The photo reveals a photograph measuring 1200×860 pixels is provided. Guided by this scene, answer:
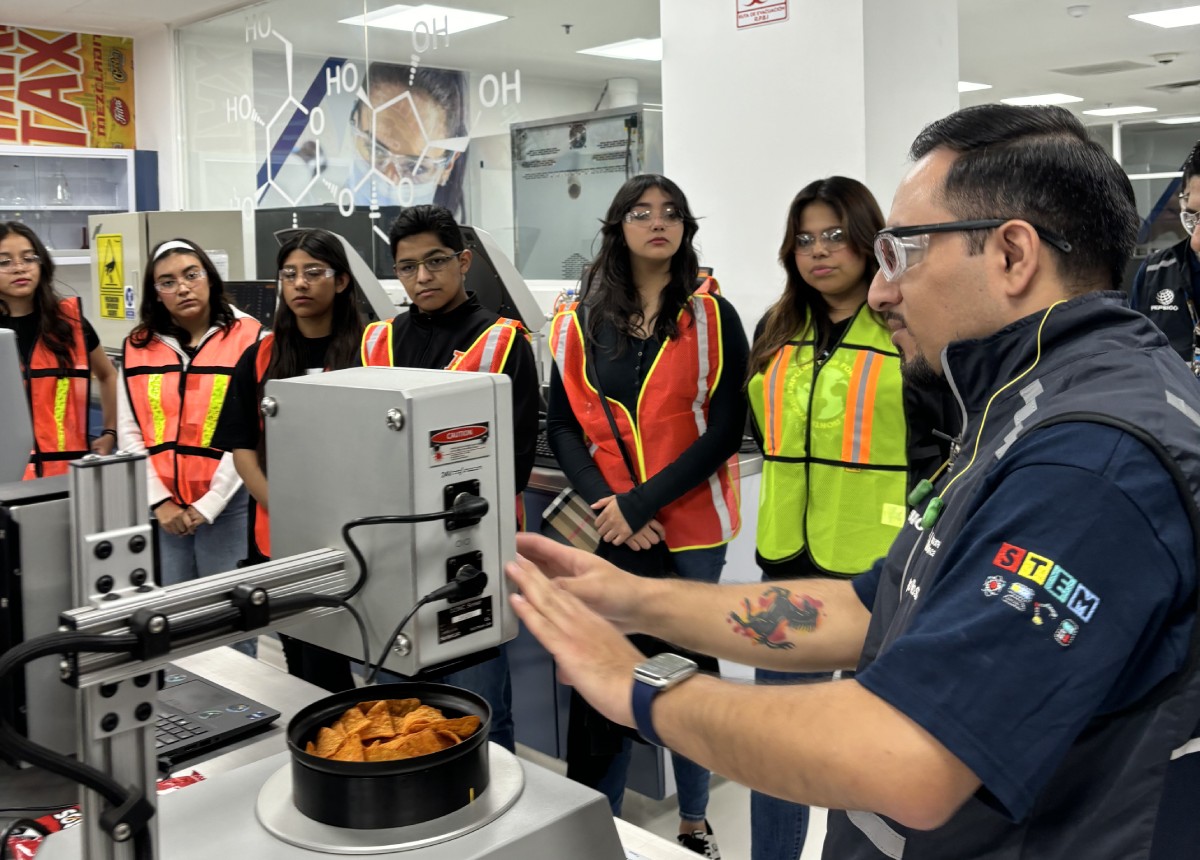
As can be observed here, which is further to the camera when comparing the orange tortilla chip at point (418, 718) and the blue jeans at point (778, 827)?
the blue jeans at point (778, 827)

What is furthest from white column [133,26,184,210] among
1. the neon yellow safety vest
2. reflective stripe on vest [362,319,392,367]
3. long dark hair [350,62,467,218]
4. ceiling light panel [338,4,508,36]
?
the neon yellow safety vest

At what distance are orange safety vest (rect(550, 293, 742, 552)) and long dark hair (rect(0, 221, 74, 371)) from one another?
1779 mm

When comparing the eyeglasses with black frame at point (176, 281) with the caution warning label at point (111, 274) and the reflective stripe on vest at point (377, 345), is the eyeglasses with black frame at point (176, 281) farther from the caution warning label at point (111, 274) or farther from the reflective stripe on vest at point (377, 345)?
the caution warning label at point (111, 274)

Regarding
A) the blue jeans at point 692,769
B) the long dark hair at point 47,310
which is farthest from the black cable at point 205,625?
the long dark hair at point 47,310

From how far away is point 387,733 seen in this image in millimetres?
1083

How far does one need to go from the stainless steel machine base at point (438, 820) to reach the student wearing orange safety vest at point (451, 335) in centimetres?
147

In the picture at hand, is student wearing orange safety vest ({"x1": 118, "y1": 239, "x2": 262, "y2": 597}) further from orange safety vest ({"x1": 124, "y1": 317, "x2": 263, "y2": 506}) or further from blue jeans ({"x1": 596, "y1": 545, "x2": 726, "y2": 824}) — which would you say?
blue jeans ({"x1": 596, "y1": 545, "x2": 726, "y2": 824})

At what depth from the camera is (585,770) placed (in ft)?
8.15

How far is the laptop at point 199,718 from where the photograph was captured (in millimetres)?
1336

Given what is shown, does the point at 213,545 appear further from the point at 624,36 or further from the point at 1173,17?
the point at 1173,17

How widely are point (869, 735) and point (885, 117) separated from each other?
8.85 feet

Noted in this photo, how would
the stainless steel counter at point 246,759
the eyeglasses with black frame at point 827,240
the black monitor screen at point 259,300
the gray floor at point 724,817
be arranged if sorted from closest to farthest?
the stainless steel counter at point 246,759
the eyeglasses with black frame at point 827,240
the gray floor at point 724,817
the black monitor screen at point 259,300

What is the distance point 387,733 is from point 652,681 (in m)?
0.28

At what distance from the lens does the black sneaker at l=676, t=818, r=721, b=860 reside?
264 cm
